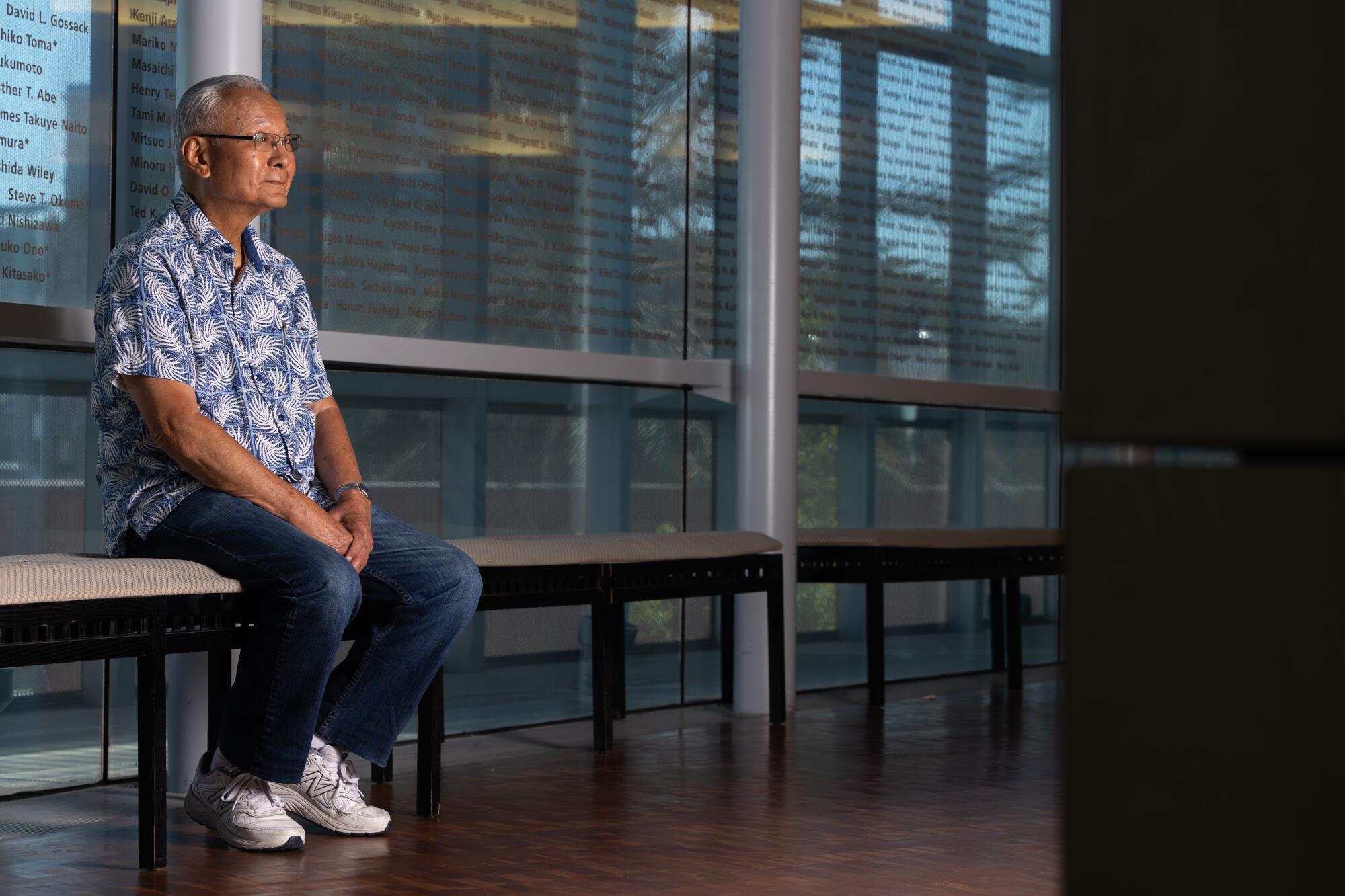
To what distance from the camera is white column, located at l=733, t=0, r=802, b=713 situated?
4676 millimetres

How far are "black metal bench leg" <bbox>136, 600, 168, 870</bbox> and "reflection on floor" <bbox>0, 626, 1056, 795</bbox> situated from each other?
0.84m

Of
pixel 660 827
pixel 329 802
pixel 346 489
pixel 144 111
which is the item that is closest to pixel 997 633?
pixel 660 827

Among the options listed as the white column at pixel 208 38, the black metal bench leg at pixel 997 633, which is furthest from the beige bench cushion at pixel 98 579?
the black metal bench leg at pixel 997 633

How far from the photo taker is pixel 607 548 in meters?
3.76

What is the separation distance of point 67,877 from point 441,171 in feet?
7.19

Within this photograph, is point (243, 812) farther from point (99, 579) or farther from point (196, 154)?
point (196, 154)

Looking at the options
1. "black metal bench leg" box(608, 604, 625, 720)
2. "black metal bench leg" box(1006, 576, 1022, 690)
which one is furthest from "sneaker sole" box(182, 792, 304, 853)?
"black metal bench leg" box(1006, 576, 1022, 690)

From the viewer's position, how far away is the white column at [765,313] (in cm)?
468

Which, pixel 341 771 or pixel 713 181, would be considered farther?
pixel 713 181

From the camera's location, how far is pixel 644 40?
473 cm

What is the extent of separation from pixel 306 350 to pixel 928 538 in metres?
2.41

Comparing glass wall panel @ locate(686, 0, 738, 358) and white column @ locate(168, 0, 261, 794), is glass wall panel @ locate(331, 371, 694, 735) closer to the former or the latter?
glass wall panel @ locate(686, 0, 738, 358)

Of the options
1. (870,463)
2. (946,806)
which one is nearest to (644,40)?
(870,463)

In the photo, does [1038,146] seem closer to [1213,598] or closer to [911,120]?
[911,120]
